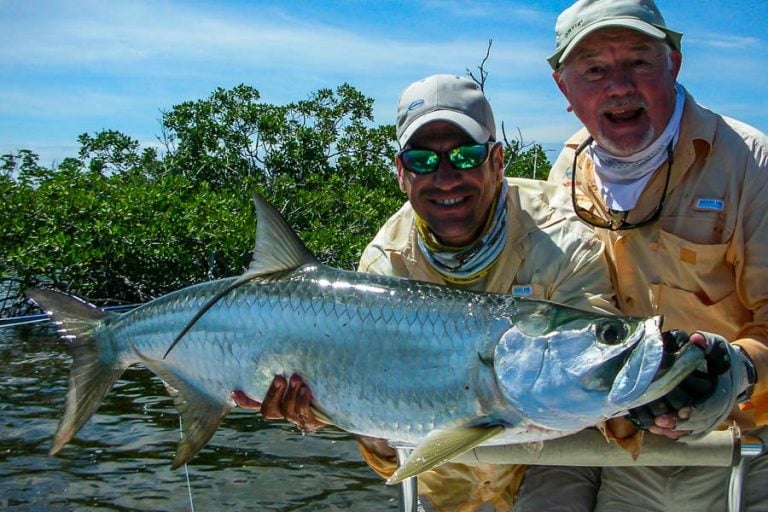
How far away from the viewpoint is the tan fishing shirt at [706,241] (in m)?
3.29

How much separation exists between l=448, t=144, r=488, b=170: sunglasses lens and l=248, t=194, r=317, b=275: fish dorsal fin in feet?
2.68

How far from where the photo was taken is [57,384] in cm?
1022

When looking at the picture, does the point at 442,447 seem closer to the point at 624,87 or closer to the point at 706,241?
the point at 706,241

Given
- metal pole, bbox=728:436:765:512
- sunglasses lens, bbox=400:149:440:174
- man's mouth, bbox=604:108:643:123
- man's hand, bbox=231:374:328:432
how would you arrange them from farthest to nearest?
sunglasses lens, bbox=400:149:440:174, man's mouth, bbox=604:108:643:123, man's hand, bbox=231:374:328:432, metal pole, bbox=728:436:765:512

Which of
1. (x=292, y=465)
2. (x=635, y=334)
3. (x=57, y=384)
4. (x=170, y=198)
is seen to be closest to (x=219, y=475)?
(x=292, y=465)

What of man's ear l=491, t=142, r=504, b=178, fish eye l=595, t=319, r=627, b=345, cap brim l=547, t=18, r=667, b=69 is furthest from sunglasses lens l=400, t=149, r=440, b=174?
fish eye l=595, t=319, r=627, b=345

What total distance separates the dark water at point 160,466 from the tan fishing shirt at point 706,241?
11.7 ft

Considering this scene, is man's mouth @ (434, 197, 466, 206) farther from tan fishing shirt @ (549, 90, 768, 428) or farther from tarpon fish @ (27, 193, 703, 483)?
tan fishing shirt @ (549, 90, 768, 428)

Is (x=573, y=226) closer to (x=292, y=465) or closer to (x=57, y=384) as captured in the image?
(x=292, y=465)

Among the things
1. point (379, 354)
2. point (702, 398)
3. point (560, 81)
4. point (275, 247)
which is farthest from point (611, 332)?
point (560, 81)

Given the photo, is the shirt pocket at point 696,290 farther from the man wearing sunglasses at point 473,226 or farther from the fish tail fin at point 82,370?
the fish tail fin at point 82,370

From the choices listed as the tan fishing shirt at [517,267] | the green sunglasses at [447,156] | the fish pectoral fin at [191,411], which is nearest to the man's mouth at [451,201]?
the green sunglasses at [447,156]

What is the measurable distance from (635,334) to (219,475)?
5.74 meters

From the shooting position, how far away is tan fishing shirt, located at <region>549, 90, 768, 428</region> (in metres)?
3.29
